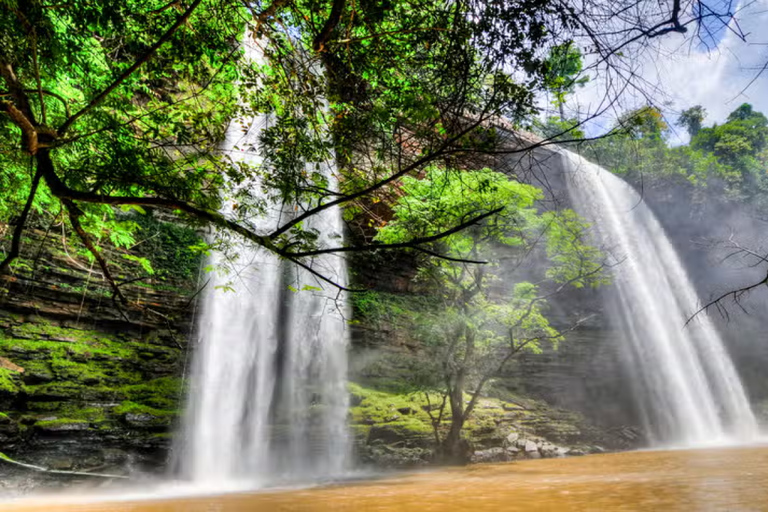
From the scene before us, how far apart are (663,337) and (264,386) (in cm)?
1241

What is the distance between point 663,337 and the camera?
46.3 feet

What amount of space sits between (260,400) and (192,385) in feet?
4.52

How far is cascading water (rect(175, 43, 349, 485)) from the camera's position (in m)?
8.22

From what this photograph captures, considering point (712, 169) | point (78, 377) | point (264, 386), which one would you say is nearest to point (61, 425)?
point (78, 377)

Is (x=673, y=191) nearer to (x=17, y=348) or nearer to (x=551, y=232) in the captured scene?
(x=551, y=232)

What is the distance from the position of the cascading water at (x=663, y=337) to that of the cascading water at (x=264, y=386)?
27.6 ft

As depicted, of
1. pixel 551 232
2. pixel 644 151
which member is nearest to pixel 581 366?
pixel 551 232

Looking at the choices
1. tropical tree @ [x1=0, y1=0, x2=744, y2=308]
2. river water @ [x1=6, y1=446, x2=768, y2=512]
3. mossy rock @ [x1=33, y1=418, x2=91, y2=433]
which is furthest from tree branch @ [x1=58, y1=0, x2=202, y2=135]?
mossy rock @ [x1=33, y1=418, x2=91, y2=433]

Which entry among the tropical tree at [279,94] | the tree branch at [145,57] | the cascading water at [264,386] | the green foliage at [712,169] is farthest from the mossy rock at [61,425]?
the green foliage at [712,169]

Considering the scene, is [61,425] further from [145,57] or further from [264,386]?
[145,57]

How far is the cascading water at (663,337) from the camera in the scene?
1302 centimetres

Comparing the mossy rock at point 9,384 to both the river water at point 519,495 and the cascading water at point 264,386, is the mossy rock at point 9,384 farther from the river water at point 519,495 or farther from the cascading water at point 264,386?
the cascading water at point 264,386

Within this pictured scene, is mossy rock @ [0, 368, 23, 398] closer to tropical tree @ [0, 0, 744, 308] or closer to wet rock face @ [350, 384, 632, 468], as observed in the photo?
tropical tree @ [0, 0, 744, 308]

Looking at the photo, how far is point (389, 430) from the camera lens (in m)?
9.39
